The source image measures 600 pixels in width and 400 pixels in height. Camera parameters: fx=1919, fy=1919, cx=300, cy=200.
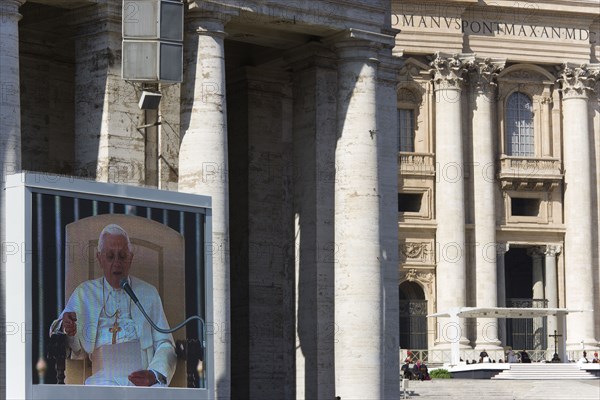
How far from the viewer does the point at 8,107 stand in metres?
38.4

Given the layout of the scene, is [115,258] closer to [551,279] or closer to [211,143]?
[211,143]

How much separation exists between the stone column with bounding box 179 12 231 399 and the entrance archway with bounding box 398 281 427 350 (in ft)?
142

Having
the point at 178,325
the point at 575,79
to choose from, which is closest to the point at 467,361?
the point at 575,79

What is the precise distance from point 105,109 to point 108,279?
503cm

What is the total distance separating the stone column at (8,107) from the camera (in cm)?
3797

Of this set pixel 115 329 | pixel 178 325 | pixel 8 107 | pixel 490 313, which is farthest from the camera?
pixel 490 313

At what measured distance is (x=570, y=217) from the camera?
87562 millimetres

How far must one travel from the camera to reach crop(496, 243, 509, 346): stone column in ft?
282

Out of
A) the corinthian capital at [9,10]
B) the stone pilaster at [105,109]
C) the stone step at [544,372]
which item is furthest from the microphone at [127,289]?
the stone step at [544,372]

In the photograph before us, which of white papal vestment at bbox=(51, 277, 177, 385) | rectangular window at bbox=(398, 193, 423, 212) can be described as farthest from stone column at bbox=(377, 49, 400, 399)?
rectangular window at bbox=(398, 193, 423, 212)

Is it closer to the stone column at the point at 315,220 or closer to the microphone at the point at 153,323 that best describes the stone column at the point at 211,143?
the microphone at the point at 153,323

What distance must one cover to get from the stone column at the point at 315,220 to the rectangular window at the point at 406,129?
129 feet

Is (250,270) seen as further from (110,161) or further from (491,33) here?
(491,33)

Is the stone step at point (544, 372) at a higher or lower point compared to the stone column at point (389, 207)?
lower
